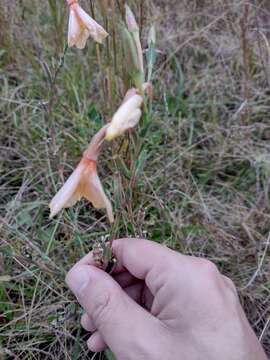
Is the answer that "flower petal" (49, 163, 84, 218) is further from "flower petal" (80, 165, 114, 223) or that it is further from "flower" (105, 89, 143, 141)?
"flower" (105, 89, 143, 141)

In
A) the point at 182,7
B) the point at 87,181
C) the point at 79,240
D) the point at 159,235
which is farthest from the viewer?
the point at 182,7

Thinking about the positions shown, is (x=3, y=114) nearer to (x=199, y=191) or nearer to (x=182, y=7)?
(x=199, y=191)

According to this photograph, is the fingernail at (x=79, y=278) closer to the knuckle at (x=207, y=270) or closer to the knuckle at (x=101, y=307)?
the knuckle at (x=101, y=307)

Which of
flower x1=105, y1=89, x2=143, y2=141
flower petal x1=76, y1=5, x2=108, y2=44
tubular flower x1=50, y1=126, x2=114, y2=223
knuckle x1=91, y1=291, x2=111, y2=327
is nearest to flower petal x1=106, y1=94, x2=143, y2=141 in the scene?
flower x1=105, y1=89, x2=143, y2=141

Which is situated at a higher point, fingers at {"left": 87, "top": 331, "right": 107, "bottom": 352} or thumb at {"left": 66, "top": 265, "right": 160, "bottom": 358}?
thumb at {"left": 66, "top": 265, "right": 160, "bottom": 358}

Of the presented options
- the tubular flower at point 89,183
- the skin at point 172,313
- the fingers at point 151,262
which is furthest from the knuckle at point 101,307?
the tubular flower at point 89,183

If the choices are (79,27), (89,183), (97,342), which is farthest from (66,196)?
(97,342)

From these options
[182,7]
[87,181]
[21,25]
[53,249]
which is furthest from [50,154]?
[182,7]
